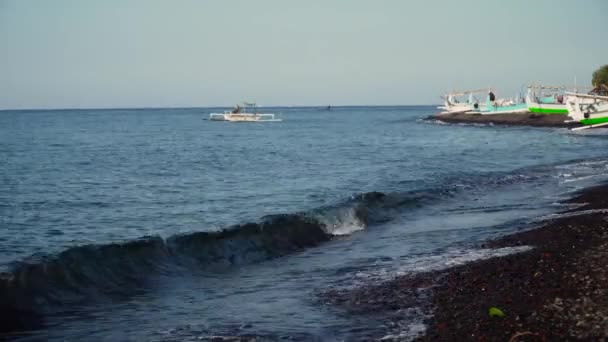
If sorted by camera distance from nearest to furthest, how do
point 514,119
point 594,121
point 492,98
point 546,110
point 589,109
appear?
point 589,109 → point 594,121 → point 546,110 → point 514,119 → point 492,98

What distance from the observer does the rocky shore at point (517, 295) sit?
741cm

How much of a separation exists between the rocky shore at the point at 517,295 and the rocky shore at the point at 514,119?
61.4 m

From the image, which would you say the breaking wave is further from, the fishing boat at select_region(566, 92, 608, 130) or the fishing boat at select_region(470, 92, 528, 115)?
the fishing boat at select_region(470, 92, 528, 115)

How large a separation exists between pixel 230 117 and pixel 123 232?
95044 mm

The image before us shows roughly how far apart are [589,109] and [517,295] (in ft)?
176

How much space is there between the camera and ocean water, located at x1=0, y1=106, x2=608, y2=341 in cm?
981

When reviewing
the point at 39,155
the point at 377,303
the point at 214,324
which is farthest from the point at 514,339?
the point at 39,155

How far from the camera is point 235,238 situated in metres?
16.0

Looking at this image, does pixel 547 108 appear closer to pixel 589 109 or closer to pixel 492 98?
pixel 492 98

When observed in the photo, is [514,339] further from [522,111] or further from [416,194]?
[522,111]

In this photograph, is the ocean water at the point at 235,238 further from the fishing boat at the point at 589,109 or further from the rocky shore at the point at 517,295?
the fishing boat at the point at 589,109

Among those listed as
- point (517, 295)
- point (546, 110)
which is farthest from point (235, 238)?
point (546, 110)

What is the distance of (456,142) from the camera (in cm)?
5631

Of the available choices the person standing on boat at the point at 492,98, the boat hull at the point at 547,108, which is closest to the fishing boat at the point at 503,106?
the person standing on boat at the point at 492,98
